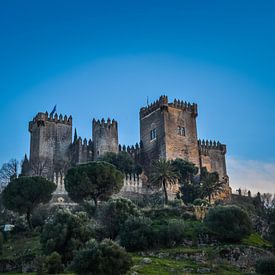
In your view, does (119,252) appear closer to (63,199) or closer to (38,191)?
(38,191)

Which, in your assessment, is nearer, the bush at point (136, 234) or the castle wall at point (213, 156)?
the bush at point (136, 234)

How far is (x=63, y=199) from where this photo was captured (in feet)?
198

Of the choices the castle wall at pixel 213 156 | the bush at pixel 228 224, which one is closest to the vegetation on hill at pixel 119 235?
the bush at pixel 228 224

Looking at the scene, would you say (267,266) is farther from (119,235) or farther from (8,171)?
(8,171)

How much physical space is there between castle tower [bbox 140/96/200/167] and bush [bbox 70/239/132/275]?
42357 mm

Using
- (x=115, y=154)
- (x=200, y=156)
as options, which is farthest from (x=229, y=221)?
(x=200, y=156)

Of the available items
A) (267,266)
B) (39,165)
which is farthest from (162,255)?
(39,165)

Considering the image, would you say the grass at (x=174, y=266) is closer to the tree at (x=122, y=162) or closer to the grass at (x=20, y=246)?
the grass at (x=20, y=246)

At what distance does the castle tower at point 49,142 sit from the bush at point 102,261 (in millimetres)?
40544

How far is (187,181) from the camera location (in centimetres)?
6725

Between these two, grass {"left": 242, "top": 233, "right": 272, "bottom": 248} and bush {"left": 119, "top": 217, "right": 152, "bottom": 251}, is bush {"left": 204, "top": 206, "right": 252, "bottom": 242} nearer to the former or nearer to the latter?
grass {"left": 242, "top": 233, "right": 272, "bottom": 248}

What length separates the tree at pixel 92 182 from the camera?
5306 centimetres

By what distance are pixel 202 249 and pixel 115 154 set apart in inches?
1190

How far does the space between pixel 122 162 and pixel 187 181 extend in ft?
28.0
